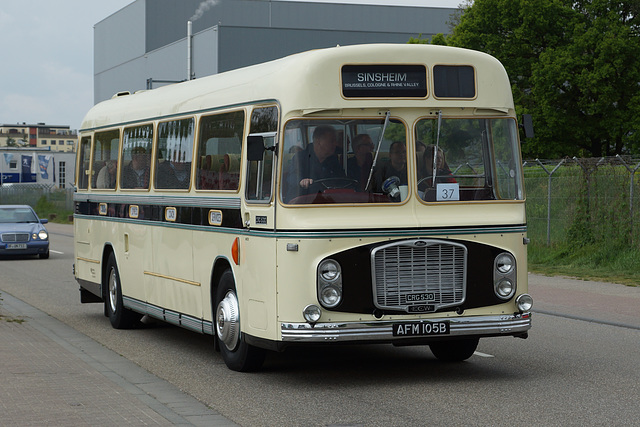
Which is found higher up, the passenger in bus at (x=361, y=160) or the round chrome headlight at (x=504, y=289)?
the passenger in bus at (x=361, y=160)

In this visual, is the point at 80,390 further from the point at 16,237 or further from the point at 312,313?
the point at 16,237

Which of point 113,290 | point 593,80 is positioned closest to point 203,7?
point 593,80

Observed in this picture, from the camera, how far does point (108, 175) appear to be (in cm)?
1405

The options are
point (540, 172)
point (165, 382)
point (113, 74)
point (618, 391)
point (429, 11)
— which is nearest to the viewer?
point (618, 391)

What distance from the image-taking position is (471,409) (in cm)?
798

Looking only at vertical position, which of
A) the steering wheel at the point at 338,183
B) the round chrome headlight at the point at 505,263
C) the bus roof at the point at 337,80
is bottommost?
the round chrome headlight at the point at 505,263

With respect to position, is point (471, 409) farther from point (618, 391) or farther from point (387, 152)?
point (387, 152)

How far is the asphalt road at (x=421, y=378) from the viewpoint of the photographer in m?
7.80

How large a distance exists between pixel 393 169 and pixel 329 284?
1142mm

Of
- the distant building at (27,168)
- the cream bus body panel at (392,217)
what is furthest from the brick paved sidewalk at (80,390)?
the distant building at (27,168)

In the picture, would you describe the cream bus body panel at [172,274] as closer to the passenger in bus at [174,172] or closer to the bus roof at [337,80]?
the passenger in bus at [174,172]

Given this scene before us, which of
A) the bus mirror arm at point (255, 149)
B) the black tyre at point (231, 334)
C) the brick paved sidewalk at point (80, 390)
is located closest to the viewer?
the brick paved sidewalk at point (80, 390)

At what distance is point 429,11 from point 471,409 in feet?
233

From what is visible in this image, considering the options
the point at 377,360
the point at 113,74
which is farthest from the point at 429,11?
the point at 377,360
